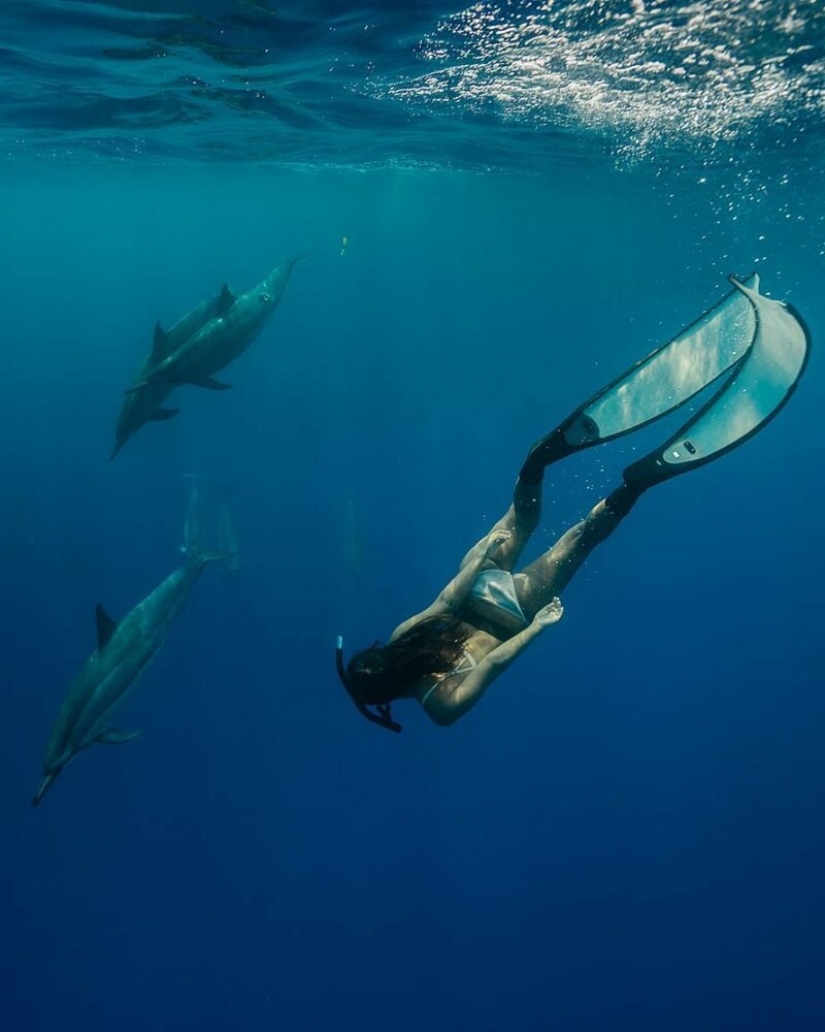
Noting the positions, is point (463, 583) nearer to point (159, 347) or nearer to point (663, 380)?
point (663, 380)

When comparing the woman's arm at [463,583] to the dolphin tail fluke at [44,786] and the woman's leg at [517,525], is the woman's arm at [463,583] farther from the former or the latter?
the dolphin tail fluke at [44,786]

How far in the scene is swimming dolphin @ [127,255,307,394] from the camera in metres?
9.45

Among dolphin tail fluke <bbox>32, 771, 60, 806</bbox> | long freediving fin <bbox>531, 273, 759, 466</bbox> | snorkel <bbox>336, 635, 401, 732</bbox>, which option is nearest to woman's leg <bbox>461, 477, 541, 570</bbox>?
long freediving fin <bbox>531, 273, 759, 466</bbox>

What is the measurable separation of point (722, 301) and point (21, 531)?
31.4 m

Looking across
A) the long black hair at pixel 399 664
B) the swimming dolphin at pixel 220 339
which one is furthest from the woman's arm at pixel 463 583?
the swimming dolphin at pixel 220 339

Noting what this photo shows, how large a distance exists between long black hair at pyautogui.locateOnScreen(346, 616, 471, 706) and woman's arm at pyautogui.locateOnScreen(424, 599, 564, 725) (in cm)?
31

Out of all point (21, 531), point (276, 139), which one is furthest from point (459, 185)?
point (21, 531)

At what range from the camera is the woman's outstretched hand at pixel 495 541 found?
22.9ft

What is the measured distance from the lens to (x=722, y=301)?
256 inches

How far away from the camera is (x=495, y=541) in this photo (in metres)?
7.02

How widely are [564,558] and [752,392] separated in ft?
6.94

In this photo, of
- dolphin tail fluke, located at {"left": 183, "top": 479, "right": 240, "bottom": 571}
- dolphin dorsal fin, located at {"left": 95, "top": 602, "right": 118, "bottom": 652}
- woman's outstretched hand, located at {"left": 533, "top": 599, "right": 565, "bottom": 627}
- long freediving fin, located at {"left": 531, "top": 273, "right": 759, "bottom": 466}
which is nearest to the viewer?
woman's outstretched hand, located at {"left": 533, "top": 599, "right": 565, "bottom": 627}

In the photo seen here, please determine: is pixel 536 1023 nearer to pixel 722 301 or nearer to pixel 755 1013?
pixel 755 1013

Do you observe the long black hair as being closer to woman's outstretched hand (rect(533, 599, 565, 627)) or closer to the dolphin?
woman's outstretched hand (rect(533, 599, 565, 627))
